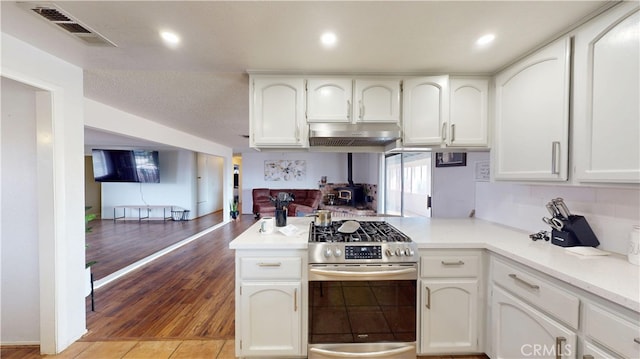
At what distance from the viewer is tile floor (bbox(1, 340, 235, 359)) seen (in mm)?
1735

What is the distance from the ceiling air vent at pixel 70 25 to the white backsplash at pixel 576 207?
3.07m

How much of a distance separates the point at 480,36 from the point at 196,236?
5.50m

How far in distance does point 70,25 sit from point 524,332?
9.96ft

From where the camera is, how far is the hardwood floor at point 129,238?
11.9ft

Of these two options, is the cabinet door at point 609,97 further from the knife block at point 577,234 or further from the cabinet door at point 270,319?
the cabinet door at point 270,319

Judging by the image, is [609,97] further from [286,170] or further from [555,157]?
[286,170]

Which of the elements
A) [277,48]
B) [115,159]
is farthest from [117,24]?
[115,159]

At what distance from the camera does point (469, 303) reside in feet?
5.37

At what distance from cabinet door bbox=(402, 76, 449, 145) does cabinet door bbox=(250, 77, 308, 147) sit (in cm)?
84

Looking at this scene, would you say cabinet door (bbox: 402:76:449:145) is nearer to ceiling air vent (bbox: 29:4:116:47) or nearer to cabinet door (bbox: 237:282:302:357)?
cabinet door (bbox: 237:282:302:357)

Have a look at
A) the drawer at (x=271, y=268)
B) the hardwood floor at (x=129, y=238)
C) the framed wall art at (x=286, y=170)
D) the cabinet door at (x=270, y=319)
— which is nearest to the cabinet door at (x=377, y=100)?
the drawer at (x=271, y=268)

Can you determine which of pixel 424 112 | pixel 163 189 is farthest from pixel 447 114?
pixel 163 189

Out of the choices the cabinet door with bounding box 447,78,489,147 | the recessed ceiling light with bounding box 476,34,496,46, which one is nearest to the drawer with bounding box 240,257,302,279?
the cabinet door with bounding box 447,78,489,147

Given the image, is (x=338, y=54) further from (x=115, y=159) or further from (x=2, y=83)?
(x=115, y=159)
